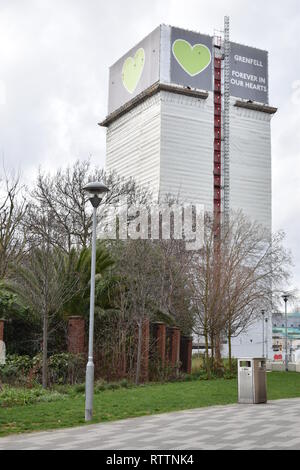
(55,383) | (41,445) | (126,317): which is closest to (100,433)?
(41,445)

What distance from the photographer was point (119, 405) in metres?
15.4

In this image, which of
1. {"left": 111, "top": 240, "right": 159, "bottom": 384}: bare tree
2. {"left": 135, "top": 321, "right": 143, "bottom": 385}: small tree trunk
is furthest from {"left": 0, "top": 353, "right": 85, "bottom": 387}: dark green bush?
{"left": 111, "top": 240, "right": 159, "bottom": 384}: bare tree

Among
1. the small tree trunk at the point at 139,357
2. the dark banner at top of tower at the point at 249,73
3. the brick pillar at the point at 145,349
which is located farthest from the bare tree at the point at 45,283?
the dark banner at top of tower at the point at 249,73

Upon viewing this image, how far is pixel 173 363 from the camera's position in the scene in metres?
26.3

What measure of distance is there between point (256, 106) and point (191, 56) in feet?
57.3

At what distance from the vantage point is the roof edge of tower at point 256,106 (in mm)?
118738

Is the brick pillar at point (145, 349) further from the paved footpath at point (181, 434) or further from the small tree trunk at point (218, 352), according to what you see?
the paved footpath at point (181, 434)

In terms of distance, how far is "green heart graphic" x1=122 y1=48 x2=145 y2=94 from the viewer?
116 m

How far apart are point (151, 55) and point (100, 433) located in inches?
4221

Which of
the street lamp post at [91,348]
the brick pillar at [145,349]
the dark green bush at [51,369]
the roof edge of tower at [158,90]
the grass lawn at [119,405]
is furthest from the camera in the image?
the roof edge of tower at [158,90]

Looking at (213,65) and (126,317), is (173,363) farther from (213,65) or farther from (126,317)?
(213,65)

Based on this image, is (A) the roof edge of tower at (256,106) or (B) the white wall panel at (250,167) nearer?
(B) the white wall panel at (250,167)

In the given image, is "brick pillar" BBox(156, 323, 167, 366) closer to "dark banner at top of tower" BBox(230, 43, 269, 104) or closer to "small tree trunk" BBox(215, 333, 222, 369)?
"small tree trunk" BBox(215, 333, 222, 369)
